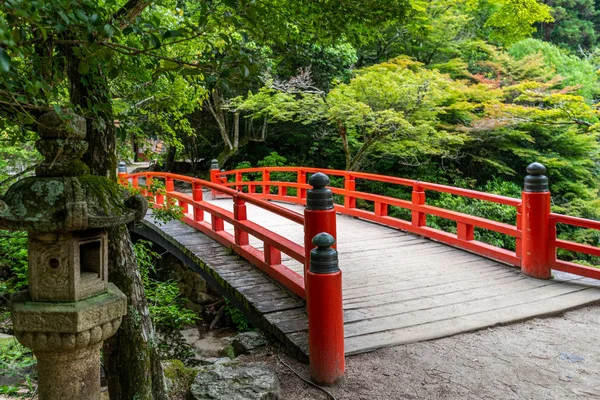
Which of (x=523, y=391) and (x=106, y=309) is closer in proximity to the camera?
(x=106, y=309)

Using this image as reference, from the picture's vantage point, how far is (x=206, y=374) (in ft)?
11.1

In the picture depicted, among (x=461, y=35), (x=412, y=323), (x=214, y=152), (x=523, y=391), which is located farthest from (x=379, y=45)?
(x=523, y=391)

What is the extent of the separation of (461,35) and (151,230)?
1196 cm

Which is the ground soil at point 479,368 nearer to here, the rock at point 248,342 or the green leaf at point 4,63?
the rock at point 248,342

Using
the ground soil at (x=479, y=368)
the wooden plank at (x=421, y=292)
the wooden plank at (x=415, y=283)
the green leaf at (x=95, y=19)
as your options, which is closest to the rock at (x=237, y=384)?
the ground soil at (x=479, y=368)

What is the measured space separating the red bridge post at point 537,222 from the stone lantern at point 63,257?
4.24 metres

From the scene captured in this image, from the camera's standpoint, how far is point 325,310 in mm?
3236

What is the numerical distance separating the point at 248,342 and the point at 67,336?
2249 mm

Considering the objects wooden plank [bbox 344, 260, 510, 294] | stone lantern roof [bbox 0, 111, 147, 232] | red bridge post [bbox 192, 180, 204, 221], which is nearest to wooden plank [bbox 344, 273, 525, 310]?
wooden plank [bbox 344, 260, 510, 294]

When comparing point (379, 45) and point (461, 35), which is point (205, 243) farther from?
point (461, 35)

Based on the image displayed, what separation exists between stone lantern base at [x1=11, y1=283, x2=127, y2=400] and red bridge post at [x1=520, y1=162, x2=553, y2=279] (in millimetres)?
4360

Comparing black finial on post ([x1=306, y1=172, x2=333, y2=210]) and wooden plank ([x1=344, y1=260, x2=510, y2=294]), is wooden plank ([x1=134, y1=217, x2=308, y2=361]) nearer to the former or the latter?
wooden plank ([x1=344, y1=260, x2=510, y2=294])

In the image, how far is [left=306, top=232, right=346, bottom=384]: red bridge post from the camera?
3234mm

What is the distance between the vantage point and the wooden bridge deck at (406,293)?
406cm
